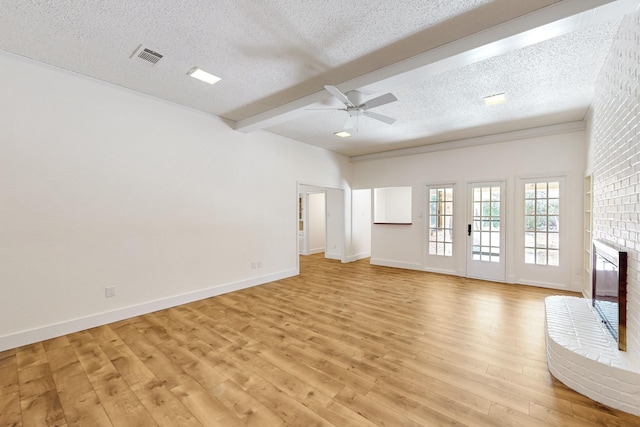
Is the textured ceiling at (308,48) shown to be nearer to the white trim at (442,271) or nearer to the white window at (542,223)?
the white window at (542,223)

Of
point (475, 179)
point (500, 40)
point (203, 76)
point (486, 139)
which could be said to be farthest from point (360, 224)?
point (500, 40)

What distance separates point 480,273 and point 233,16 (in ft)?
19.3

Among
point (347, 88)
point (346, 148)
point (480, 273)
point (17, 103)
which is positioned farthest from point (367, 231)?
point (17, 103)

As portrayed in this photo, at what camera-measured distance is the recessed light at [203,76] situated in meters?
3.01

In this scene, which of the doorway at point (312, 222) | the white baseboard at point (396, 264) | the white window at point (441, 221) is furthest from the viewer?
the doorway at point (312, 222)

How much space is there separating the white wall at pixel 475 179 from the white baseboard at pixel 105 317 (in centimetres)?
380

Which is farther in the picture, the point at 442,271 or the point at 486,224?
the point at 442,271

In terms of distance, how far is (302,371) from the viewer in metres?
2.26

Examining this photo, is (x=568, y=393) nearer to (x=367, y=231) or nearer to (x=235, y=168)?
(x=235, y=168)

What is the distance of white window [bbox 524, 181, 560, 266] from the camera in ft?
15.8

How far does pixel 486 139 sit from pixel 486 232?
6.12ft

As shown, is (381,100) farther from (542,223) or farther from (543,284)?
(543,284)

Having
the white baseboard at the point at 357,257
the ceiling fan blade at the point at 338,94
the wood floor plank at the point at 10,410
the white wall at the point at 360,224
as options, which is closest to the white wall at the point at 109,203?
the wood floor plank at the point at 10,410

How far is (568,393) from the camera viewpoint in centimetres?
198
